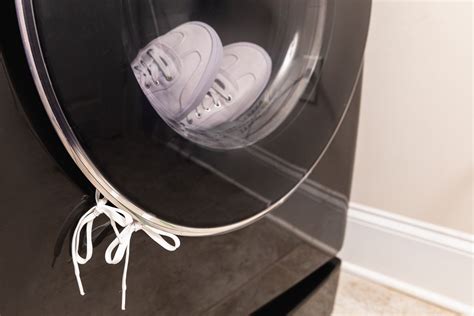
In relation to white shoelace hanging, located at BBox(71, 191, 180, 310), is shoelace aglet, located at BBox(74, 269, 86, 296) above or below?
below

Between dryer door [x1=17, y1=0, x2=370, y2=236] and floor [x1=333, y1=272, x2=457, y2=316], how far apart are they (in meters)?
0.59

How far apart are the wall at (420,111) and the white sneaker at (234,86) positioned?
1.53ft

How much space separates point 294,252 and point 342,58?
37 centimetres

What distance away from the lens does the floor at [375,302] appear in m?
1.14

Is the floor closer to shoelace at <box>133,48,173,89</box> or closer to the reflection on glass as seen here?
the reflection on glass

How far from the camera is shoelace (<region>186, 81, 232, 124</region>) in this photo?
0.63m

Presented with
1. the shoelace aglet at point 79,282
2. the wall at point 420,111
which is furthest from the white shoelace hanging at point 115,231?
the wall at point 420,111

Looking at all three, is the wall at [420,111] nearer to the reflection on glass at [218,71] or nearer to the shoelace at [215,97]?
the reflection on glass at [218,71]

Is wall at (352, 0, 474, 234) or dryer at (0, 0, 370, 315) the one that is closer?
dryer at (0, 0, 370, 315)

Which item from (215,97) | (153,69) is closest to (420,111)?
(215,97)

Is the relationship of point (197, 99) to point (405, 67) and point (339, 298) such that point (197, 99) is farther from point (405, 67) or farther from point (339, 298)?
point (339, 298)

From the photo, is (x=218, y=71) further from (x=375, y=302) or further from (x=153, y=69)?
(x=375, y=302)

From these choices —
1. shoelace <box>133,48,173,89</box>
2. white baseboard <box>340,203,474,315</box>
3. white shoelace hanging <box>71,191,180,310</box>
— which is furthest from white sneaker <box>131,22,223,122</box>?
white baseboard <box>340,203,474,315</box>

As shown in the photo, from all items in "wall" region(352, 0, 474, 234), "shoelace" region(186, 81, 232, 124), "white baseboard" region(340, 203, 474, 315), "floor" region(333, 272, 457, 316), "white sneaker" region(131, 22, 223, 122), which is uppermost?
"white sneaker" region(131, 22, 223, 122)
